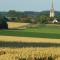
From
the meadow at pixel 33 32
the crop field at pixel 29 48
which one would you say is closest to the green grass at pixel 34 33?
the meadow at pixel 33 32

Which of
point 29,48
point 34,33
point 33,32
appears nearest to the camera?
point 29,48

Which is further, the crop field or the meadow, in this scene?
the meadow

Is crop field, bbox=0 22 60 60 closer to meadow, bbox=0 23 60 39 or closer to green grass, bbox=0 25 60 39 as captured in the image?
meadow, bbox=0 23 60 39

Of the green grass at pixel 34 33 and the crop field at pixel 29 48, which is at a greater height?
the crop field at pixel 29 48

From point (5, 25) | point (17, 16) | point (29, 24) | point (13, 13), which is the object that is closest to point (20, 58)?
point (5, 25)

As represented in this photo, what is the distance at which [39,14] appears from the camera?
85.9m

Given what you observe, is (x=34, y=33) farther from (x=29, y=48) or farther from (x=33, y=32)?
(x=29, y=48)

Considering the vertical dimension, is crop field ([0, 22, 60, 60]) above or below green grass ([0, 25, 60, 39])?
above

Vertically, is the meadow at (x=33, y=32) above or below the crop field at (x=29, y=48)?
below

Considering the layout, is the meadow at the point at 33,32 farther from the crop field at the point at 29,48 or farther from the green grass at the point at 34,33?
the crop field at the point at 29,48

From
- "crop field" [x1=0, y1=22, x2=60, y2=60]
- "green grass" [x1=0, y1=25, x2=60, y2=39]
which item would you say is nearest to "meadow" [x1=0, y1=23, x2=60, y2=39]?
"green grass" [x1=0, y1=25, x2=60, y2=39]

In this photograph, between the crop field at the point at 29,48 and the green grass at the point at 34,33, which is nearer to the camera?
the crop field at the point at 29,48

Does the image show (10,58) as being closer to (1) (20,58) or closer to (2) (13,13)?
(1) (20,58)

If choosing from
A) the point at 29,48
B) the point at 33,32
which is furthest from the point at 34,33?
the point at 29,48
